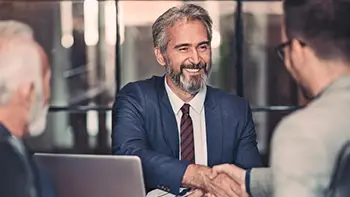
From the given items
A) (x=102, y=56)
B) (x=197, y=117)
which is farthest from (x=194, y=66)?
(x=102, y=56)

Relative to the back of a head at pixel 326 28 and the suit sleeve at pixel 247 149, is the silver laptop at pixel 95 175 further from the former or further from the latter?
the back of a head at pixel 326 28

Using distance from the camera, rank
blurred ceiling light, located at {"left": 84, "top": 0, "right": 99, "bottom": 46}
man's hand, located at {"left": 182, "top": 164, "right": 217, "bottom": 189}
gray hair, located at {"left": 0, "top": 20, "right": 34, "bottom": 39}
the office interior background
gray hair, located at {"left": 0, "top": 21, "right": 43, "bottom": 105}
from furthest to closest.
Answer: blurred ceiling light, located at {"left": 84, "top": 0, "right": 99, "bottom": 46}
the office interior background
gray hair, located at {"left": 0, "top": 20, "right": 34, "bottom": 39}
gray hair, located at {"left": 0, "top": 21, "right": 43, "bottom": 105}
man's hand, located at {"left": 182, "top": 164, "right": 217, "bottom": 189}

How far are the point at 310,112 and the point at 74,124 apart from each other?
3028mm

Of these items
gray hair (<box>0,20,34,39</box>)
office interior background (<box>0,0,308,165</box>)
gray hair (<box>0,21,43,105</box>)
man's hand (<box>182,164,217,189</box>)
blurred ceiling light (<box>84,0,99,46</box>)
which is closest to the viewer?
man's hand (<box>182,164,217,189</box>)

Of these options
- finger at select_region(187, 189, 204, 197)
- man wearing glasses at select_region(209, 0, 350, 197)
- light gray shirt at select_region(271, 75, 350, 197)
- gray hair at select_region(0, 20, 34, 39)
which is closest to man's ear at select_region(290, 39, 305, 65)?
man wearing glasses at select_region(209, 0, 350, 197)

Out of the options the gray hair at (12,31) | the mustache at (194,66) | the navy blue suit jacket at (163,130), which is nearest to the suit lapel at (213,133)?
the navy blue suit jacket at (163,130)

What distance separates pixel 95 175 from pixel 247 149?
0.34m

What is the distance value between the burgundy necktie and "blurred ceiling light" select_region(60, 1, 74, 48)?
2.61 m

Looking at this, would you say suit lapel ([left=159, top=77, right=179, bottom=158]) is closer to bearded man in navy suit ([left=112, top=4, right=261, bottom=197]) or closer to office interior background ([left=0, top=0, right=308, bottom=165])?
bearded man in navy suit ([left=112, top=4, right=261, bottom=197])

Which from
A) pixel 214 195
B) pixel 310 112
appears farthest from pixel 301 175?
pixel 214 195

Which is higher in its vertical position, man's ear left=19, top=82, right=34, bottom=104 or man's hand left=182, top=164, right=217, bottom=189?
man's ear left=19, top=82, right=34, bottom=104

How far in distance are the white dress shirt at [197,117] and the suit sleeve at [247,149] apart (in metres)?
0.08

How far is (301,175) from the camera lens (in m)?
1.27

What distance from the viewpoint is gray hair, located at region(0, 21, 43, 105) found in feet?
5.41
